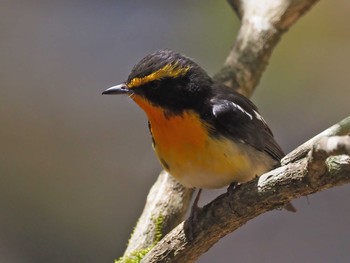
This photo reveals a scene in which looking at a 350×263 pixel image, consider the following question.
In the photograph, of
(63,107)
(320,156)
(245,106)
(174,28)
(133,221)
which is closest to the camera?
(320,156)

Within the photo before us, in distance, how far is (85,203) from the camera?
629cm

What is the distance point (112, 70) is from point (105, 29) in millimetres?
525

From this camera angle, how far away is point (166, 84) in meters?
2.79

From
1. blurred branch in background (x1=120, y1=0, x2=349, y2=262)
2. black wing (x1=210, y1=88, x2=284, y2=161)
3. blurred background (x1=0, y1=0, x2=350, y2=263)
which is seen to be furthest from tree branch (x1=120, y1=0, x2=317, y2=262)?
blurred background (x1=0, y1=0, x2=350, y2=263)

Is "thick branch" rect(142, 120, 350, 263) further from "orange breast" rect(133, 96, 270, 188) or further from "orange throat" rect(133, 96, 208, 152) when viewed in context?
"orange throat" rect(133, 96, 208, 152)

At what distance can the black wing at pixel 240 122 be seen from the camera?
277 cm

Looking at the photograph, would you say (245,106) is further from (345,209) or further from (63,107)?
(63,107)

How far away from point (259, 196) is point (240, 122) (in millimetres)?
586

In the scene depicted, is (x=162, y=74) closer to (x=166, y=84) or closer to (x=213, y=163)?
(x=166, y=84)

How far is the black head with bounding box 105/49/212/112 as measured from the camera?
2771mm

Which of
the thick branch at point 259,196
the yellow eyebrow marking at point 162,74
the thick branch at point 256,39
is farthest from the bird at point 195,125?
the thick branch at point 256,39

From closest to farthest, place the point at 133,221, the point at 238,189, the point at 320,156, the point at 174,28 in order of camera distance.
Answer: the point at 320,156
the point at 238,189
the point at 133,221
the point at 174,28

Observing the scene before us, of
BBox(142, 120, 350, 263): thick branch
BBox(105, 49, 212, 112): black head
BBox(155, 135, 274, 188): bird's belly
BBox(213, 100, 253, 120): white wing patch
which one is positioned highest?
BBox(105, 49, 212, 112): black head

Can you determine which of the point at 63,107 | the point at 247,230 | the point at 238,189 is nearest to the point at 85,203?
the point at 63,107
